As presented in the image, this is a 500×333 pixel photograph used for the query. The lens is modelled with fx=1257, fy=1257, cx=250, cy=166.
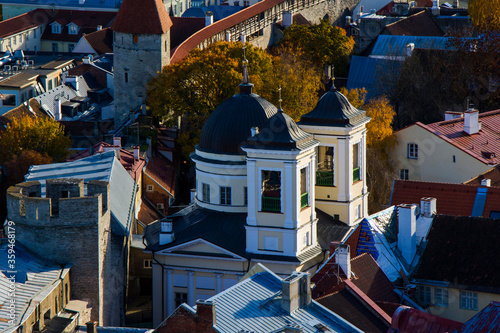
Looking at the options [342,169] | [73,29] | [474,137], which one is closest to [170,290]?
[342,169]

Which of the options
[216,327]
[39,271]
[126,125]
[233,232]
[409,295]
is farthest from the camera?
[126,125]

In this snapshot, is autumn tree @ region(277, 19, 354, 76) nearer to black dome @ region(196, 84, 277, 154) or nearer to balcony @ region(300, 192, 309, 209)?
black dome @ region(196, 84, 277, 154)

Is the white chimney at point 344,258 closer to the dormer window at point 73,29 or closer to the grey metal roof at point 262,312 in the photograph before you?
the grey metal roof at point 262,312

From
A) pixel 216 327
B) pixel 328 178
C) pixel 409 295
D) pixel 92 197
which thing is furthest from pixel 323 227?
pixel 216 327

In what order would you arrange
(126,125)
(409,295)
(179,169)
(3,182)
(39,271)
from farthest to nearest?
(126,125) < (179,169) < (3,182) < (409,295) < (39,271)

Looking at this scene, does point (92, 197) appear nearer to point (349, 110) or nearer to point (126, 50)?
point (349, 110)
